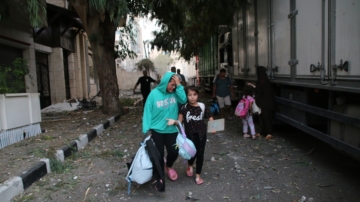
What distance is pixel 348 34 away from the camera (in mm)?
3289

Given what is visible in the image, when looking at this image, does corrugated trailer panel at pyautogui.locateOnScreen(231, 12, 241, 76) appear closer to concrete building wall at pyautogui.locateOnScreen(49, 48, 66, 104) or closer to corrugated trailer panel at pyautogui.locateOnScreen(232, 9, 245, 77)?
corrugated trailer panel at pyautogui.locateOnScreen(232, 9, 245, 77)

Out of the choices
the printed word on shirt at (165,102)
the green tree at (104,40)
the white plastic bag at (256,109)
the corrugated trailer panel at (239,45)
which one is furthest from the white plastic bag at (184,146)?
the green tree at (104,40)

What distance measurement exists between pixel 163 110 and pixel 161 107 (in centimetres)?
5

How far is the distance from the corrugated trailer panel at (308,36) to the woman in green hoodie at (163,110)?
Answer: 1.99 m

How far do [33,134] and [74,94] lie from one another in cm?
921

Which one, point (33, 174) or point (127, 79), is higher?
point (127, 79)

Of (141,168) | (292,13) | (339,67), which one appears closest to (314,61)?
(339,67)

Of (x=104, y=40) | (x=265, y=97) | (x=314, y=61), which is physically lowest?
(x=265, y=97)

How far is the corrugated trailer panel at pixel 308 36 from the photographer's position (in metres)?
3.95

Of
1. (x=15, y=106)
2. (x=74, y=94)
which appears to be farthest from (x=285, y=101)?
(x=74, y=94)

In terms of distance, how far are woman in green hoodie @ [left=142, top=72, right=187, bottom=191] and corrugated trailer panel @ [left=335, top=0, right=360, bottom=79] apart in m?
1.95

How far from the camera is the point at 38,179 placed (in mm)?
4164

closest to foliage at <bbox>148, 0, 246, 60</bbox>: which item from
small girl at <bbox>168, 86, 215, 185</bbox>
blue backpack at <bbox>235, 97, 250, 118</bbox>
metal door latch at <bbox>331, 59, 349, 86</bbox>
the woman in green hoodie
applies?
blue backpack at <bbox>235, 97, 250, 118</bbox>

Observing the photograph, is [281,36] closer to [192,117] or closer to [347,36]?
[347,36]
